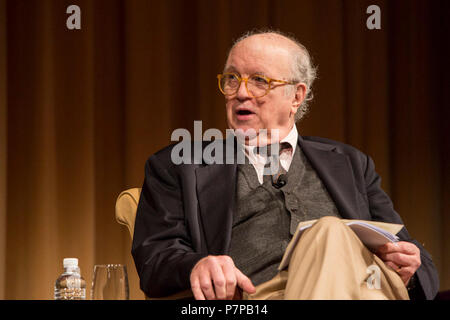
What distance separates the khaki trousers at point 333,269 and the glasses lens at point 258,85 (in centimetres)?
64

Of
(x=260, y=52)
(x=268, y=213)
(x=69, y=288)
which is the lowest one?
(x=69, y=288)

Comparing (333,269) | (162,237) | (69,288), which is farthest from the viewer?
(69,288)

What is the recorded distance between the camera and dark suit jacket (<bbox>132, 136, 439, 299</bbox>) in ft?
5.02

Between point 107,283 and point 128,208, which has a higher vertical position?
point 128,208

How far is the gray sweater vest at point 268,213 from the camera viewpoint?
1582 mm

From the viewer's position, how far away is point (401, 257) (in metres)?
1.40

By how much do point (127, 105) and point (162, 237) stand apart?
1346 millimetres

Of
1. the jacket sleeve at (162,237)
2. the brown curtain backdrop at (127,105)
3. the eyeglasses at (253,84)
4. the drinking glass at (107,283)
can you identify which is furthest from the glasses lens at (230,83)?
the brown curtain backdrop at (127,105)

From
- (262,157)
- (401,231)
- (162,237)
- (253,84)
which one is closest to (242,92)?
(253,84)

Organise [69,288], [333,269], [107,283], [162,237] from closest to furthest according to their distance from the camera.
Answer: [333,269] → [107,283] → [162,237] → [69,288]

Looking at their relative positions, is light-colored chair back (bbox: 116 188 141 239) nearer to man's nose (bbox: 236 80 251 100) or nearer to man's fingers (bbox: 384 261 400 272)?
man's nose (bbox: 236 80 251 100)

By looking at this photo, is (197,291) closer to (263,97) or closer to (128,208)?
(128,208)

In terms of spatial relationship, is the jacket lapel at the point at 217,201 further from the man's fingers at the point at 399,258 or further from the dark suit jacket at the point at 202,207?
the man's fingers at the point at 399,258

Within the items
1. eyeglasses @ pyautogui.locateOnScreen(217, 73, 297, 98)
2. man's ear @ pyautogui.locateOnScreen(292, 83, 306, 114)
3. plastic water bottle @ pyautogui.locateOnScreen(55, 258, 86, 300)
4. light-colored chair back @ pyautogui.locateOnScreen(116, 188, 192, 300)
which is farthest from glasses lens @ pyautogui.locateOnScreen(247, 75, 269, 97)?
plastic water bottle @ pyautogui.locateOnScreen(55, 258, 86, 300)
